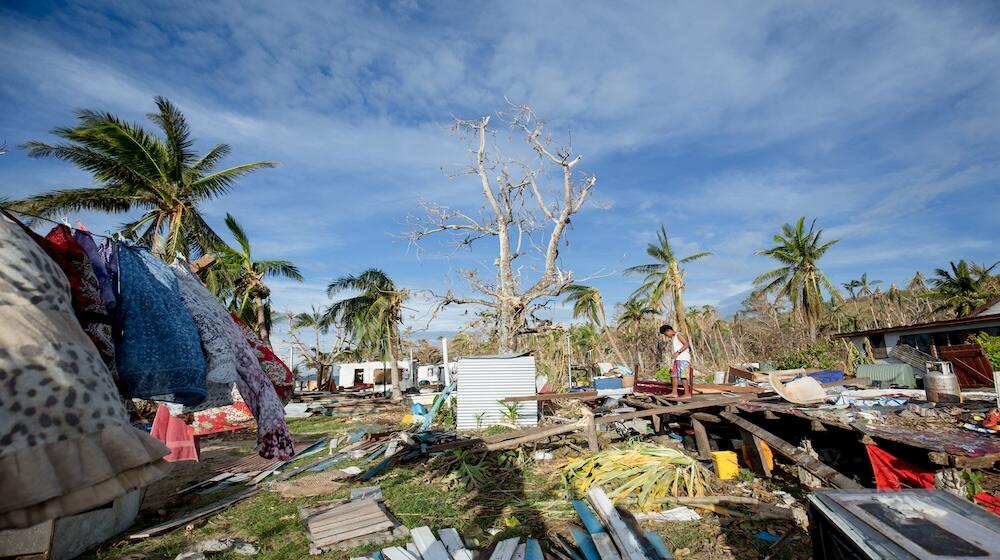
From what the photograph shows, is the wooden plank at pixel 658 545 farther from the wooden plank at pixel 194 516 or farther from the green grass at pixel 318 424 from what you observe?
the green grass at pixel 318 424

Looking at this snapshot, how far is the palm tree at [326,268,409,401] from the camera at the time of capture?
93.5ft

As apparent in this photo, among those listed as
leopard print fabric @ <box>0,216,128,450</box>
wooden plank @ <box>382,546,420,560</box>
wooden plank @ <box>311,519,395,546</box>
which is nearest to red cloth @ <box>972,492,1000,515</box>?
wooden plank @ <box>382,546,420,560</box>

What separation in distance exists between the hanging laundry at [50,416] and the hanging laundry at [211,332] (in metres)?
1.74

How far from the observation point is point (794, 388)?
32.8ft

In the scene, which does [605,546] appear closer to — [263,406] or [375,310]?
[263,406]

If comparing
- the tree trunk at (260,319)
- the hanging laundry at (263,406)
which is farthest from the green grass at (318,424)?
the hanging laundry at (263,406)

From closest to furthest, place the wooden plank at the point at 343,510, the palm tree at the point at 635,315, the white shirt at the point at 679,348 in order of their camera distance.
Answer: the wooden plank at the point at 343,510 → the white shirt at the point at 679,348 → the palm tree at the point at 635,315

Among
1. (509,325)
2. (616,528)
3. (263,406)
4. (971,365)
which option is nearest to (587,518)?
(616,528)

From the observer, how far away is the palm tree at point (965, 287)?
99.0 ft

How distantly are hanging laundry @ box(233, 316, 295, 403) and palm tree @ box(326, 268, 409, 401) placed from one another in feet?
76.8

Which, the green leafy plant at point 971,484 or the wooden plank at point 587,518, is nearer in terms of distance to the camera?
the green leafy plant at point 971,484

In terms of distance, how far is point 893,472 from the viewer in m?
6.87

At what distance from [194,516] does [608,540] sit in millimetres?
6480

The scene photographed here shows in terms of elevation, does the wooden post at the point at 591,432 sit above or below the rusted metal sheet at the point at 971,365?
below
